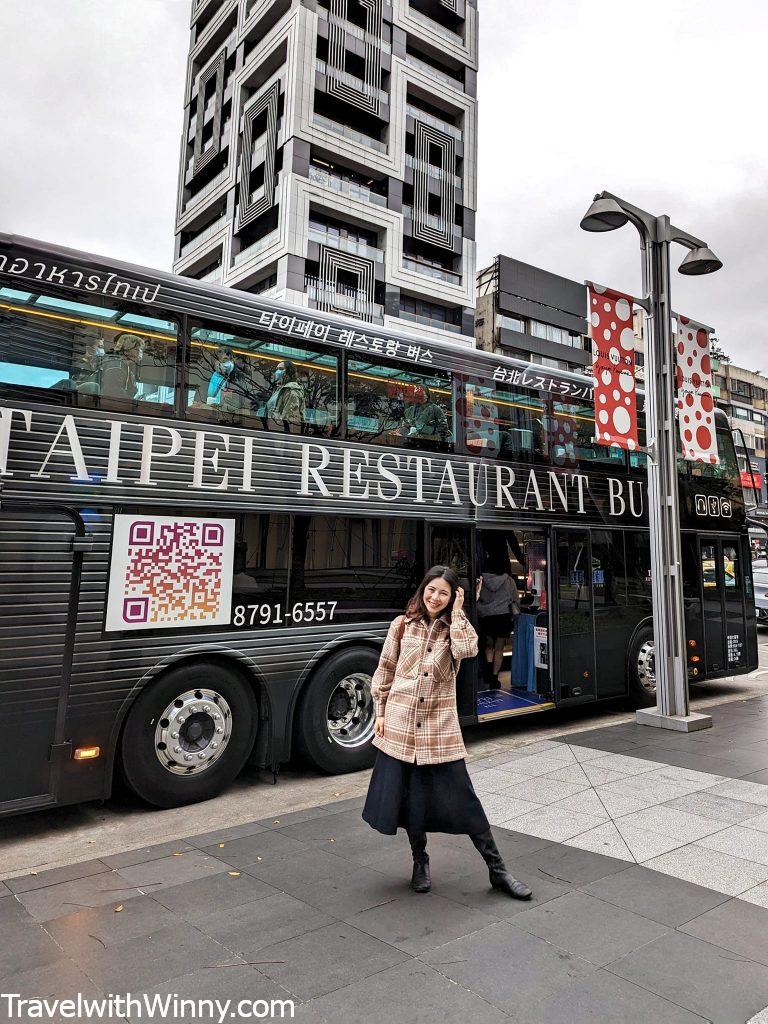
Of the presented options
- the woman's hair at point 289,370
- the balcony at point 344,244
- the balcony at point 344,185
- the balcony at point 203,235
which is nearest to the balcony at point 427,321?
the balcony at point 344,244


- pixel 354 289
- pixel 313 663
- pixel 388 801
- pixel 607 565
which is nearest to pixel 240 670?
pixel 313 663

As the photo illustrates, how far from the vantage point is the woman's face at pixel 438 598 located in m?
4.06

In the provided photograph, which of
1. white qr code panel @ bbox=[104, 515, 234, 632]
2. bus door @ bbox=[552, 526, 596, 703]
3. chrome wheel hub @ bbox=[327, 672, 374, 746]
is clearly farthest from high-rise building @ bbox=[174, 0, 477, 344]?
white qr code panel @ bbox=[104, 515, 234, 632]

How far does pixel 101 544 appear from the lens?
5.26 metres

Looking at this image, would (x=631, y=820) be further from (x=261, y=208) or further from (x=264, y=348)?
(x=261, y=208)

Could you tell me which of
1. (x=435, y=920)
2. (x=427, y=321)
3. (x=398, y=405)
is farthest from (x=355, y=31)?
(x=435, y=920)

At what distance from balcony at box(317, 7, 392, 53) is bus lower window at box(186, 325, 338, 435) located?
36028mm

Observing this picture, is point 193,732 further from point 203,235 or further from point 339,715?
point 203,235

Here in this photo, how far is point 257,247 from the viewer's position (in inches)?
1366

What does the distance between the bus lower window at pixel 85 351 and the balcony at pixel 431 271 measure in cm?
3251

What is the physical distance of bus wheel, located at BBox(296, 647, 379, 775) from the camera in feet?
20.9

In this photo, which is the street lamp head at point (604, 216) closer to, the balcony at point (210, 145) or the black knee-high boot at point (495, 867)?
the black knee-high boot at point (495, 867)

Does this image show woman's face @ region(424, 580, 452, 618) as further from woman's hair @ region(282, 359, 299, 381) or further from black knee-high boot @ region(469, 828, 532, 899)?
woman's hair @ region(282, 359, 299, 381)

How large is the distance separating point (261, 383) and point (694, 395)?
582cm
